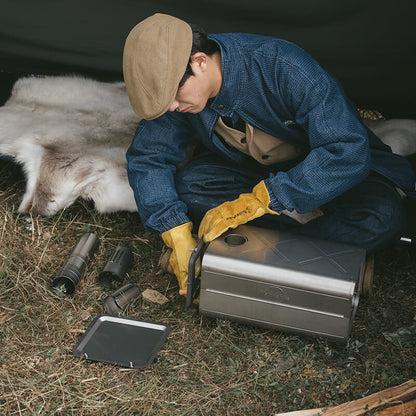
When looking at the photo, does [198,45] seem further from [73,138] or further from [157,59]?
[73,138]

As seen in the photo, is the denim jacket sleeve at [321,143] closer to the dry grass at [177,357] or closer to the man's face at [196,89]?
the man's face at [196,89]

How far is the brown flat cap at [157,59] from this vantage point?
1657 millimetres

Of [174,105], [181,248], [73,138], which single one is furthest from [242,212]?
[73,138]

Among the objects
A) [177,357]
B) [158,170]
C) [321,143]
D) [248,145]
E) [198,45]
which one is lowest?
[177,357]

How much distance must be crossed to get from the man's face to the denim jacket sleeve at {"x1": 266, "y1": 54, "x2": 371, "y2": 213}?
0.25 m

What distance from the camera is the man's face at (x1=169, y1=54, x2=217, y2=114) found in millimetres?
1765

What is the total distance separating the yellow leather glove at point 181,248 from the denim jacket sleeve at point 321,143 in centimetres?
38

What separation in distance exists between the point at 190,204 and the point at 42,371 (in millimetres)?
893

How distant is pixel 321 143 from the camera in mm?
1825

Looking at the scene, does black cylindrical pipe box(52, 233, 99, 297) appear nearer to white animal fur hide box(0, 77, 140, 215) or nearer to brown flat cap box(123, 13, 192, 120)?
white animal fur hide box(0, 77, 140, 215)

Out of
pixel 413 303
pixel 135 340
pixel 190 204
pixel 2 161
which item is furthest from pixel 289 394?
pixel 2 161

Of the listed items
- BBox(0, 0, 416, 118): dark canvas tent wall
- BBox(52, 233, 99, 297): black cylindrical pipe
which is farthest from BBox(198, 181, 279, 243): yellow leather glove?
BBox(0, 0, 416, 118): dark canvas tent wall

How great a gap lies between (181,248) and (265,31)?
3.71 feet

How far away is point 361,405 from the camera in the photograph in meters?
1.58
